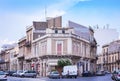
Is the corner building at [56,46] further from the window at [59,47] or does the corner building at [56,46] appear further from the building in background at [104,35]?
the building in background at [104,35]

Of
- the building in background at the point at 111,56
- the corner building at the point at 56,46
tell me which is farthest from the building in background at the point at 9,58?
the building in background at the point at 111,56

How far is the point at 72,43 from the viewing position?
75.8 meters

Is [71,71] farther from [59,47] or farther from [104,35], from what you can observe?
[104,35]

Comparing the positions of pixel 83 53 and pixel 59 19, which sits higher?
pixel 59 19

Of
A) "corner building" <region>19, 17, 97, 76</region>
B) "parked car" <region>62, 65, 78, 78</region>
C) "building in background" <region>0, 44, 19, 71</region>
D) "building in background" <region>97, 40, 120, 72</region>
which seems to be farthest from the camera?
"building in background" <region>97, 40, 120, 72</region>

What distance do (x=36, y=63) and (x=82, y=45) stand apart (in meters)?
11.8

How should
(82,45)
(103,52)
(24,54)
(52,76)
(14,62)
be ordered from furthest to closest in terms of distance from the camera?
(103,52)
(14,62)
(24,54)
(82,45)
(52,76)

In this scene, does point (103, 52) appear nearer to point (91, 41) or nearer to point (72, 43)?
point (91, 41)

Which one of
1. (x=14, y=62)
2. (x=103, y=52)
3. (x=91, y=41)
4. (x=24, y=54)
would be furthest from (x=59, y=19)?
(x=103, y=52)

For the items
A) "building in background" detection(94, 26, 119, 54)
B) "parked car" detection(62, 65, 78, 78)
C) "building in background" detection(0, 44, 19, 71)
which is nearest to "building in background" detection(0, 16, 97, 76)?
"parked car" detection(62, 65, 78, 78)

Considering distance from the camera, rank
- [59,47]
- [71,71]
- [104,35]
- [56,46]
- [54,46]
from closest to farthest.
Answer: [71,71] < [59,47] < [56,46] < [54,46] < [104,35]

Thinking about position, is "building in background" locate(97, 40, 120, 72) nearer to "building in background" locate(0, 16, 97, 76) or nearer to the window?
"building in background" locate(0, 16, 97, 76)

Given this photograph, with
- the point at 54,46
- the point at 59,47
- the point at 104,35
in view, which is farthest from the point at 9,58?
the point at 59,47

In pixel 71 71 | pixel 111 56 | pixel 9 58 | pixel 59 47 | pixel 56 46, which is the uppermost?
pixel 56 46
